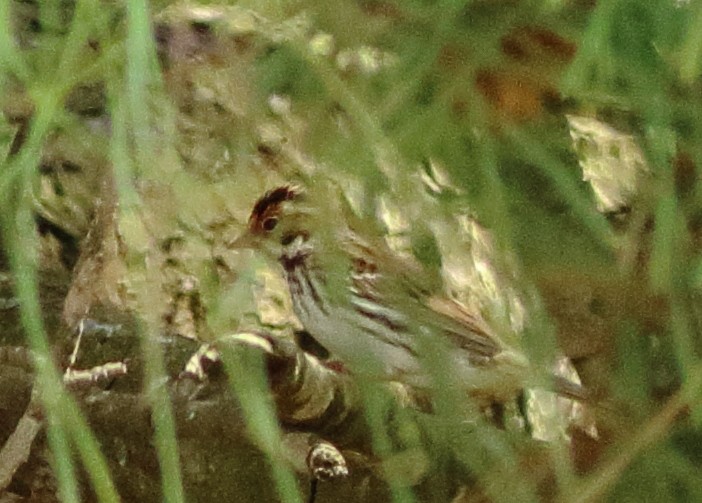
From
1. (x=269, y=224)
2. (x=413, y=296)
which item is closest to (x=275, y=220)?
(x=269, y=224)

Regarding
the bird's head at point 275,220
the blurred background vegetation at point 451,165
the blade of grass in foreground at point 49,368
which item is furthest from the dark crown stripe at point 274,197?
the blade of grass in foreground at point 49,368

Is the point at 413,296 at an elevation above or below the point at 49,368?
below

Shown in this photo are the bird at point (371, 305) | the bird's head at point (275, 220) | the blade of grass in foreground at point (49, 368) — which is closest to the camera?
the blade of grass in foreground at point (49, 368)

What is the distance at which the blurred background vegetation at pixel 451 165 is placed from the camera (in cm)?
36

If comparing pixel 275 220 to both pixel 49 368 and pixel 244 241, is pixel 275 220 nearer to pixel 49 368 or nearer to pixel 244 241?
pixel 244 241

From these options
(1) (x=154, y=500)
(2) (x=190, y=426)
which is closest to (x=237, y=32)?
(2) (x=190, y=426)

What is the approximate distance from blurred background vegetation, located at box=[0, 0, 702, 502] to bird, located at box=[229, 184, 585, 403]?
3 centimetres

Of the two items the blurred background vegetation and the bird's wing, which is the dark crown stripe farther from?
the blurred background vegetation

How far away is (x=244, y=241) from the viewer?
2.77 ft

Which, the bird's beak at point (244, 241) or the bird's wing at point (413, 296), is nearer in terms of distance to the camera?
the bird's wing at point (413, 296)

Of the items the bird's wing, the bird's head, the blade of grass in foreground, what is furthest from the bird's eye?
the blade of grass in foreground

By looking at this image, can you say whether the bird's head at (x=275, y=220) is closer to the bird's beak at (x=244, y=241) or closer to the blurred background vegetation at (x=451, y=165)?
the bird's beak at (x=244, y=241)

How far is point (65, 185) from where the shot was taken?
1111 mm

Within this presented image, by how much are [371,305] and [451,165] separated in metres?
0.37
